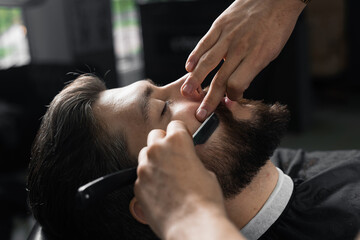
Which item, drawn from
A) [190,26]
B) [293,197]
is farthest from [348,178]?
[190,26]

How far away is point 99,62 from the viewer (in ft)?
11.6

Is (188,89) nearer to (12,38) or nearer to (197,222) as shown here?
(197,222)

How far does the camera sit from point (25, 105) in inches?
96.8

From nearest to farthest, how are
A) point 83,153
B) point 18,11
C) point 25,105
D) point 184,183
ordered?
1. point 184,183
2. point 83,153
3. point 25,105
4. point 18,11

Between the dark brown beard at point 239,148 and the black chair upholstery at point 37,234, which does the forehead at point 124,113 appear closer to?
the dark brown beard at point 239,148

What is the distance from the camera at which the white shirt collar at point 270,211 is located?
131 cm

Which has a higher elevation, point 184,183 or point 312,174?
point 184,183

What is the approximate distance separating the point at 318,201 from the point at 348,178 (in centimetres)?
19

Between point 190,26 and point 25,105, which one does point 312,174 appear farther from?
point 190,26

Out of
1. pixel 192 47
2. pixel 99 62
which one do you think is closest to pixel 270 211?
pixel 192 47

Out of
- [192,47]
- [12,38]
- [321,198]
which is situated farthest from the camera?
[192,47]

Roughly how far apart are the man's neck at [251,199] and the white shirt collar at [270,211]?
0.02 m

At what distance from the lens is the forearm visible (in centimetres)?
76

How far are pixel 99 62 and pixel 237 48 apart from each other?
2448 mm
